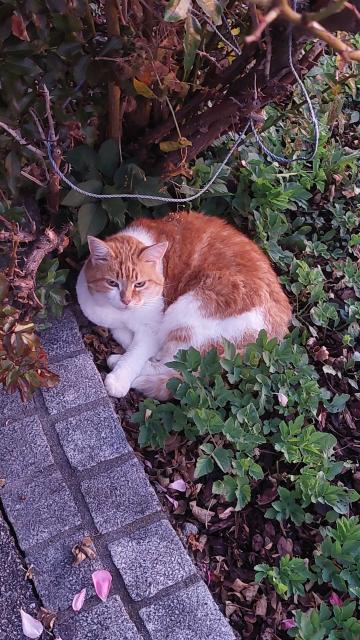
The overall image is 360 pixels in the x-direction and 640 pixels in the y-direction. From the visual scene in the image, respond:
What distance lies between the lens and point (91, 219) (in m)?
2.52

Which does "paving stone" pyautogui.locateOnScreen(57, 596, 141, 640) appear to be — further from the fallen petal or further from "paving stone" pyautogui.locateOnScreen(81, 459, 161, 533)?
the fallen petal

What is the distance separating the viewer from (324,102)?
3.55 m

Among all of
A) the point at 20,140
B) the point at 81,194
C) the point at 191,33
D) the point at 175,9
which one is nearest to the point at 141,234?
the point at 81,194

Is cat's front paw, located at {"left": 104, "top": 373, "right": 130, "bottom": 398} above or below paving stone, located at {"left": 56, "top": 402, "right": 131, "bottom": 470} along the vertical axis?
above

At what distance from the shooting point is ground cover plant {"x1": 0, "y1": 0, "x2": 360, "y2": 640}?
6.38ft

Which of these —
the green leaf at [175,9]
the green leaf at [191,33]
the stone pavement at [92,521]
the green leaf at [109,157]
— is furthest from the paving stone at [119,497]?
the green leaf at [175,9]

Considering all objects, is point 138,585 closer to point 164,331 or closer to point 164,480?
point 164,480

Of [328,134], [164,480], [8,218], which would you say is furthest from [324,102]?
[164,480]

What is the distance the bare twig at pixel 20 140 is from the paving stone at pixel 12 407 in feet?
2.86

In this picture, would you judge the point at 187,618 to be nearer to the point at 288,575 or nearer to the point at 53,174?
the point at 288,575

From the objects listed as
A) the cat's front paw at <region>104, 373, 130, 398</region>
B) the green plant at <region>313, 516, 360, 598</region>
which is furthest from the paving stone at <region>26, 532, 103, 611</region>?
the green plant at <region>313, 516, 360, 598</region>

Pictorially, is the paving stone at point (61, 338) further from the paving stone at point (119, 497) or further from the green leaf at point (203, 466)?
the green leaf at point (203, 466)

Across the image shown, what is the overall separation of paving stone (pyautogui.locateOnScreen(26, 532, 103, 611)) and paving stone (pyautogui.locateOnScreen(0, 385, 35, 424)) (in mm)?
497

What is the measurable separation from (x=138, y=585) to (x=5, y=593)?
0.40 m
